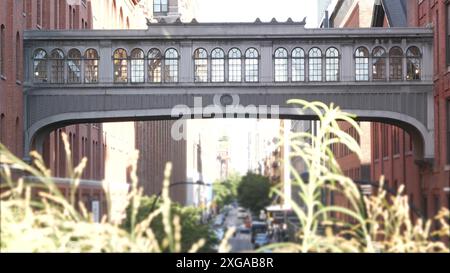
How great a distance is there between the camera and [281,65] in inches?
1780

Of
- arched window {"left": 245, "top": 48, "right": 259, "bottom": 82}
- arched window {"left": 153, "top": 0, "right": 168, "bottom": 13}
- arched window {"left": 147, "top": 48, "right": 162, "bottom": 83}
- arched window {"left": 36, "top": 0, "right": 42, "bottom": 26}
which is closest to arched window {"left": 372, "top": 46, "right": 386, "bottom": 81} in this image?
arched window {"left": 245, "top": 48, "right": 259, "bottom": 82}

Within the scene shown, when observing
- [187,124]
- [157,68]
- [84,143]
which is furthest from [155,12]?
[157,68]

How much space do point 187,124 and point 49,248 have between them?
125m

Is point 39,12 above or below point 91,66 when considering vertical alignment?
above

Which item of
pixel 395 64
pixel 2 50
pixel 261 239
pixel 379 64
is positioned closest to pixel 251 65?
pixel 379 64

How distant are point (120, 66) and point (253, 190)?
16103 mm

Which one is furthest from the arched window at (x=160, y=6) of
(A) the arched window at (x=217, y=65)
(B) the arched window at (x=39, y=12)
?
(A) the arched window at (x=217, y=65)

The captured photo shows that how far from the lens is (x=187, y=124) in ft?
437

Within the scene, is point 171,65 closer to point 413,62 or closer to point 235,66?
point 235,66

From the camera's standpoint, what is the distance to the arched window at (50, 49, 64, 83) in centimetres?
4497

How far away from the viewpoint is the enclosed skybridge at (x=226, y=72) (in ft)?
144

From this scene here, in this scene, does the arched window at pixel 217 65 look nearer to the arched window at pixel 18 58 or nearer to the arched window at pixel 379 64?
the arched window at pixel 379 64
